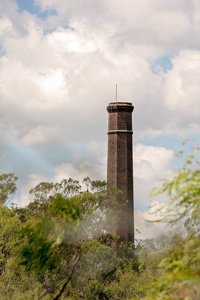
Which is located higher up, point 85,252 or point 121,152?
point 121,152

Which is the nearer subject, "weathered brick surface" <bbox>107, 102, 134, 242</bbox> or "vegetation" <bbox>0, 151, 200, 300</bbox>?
"vegetation" <bbox>0, 151, 200, 300</bbox>

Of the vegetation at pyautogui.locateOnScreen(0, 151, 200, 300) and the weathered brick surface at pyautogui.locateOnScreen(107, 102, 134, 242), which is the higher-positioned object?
the weathered brick surface at pyautogui.locateOnScreen(107, 102, 134, 242)

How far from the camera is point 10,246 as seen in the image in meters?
22.7

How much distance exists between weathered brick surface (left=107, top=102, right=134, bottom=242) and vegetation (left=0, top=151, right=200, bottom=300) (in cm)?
541

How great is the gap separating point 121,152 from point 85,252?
16.0 meters

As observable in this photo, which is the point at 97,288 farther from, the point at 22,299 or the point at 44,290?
the point at 22,299

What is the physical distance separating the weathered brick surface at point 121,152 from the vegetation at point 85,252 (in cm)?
541

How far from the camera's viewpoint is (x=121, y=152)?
4109cm

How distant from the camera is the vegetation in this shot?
6152mm

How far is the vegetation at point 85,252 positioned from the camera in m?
6.15

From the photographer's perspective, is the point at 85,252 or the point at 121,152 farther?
the point at 121,152

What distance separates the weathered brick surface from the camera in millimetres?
39812

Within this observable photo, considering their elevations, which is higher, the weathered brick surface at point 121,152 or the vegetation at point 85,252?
the weathered brick surface at point 121,152

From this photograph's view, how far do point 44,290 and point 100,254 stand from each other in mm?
5598
